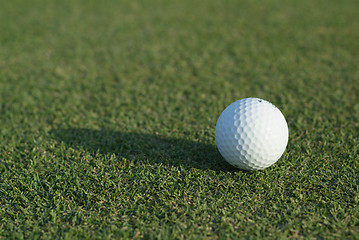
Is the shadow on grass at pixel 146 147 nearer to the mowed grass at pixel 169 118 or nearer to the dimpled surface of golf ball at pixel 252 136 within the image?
the mowed grass at pixel 169 118

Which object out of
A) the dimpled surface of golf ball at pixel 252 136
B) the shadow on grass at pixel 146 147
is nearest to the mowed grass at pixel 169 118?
the shadow on grass at pixel 146 147

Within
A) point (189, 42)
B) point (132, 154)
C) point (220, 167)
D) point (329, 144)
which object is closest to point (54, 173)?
point (132, 154)

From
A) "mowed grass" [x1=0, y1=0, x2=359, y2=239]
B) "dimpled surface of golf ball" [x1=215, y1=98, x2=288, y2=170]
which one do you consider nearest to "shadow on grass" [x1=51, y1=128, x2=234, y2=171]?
"mowed grass" [x1=0, y1=0, x2=359, y2=239]

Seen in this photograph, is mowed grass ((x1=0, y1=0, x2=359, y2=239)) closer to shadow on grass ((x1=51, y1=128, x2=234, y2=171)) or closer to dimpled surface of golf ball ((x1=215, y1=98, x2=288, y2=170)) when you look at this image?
shadow on grass ((x1=51, y1=128, x2=234, y2=171))

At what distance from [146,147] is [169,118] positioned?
66 cm

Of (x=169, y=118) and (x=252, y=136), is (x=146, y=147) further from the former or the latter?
(x=252, y=136)

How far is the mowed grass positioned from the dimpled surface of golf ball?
0.67ft

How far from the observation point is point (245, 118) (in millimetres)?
3074

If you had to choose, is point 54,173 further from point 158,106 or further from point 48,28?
point 48,28

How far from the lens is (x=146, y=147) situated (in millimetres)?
3633

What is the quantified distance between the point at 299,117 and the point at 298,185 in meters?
1.31

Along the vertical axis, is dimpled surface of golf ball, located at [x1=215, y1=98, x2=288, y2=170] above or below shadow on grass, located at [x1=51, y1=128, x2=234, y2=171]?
above

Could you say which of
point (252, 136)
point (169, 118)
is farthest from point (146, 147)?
point (252, 136)

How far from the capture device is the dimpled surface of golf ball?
3004 mm
